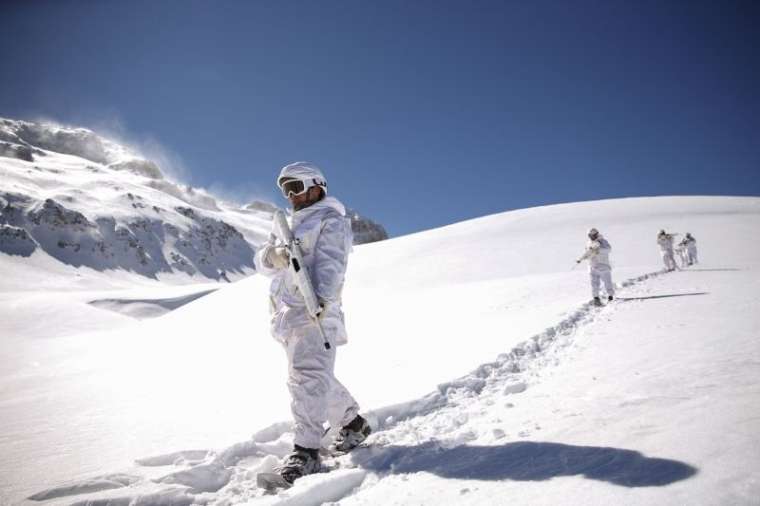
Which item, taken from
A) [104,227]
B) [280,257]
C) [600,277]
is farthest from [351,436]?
[104,227]

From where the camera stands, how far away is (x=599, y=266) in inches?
442

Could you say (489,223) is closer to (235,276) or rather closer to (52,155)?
(235,276)

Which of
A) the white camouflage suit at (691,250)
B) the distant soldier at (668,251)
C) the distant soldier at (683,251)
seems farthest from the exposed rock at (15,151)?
the white camouflage suit at (691,250)

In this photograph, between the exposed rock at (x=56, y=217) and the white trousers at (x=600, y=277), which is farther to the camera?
the exposed rock at (x=56, y=217)

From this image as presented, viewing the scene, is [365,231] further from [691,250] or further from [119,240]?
[691,250]

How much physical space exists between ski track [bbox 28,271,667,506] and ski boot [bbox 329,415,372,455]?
9 cm

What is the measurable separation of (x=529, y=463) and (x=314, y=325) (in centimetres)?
170

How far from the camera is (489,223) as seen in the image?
30516mm

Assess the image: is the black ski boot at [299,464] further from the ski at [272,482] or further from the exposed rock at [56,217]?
the exposed rock at [56,217]

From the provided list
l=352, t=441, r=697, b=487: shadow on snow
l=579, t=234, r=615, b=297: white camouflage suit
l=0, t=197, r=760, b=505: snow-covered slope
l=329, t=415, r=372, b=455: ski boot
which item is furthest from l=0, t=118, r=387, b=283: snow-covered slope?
l=352, t=441, r=697, b=487: shadow on snow

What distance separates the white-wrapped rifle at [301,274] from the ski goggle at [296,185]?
34 centimetres

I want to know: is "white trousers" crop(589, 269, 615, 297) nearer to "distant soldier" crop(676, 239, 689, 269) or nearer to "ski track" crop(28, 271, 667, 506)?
"ski track" crop(28, 271, 667, 506)

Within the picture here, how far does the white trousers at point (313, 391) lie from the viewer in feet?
9.86

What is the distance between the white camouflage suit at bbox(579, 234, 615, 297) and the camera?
11.0 m
